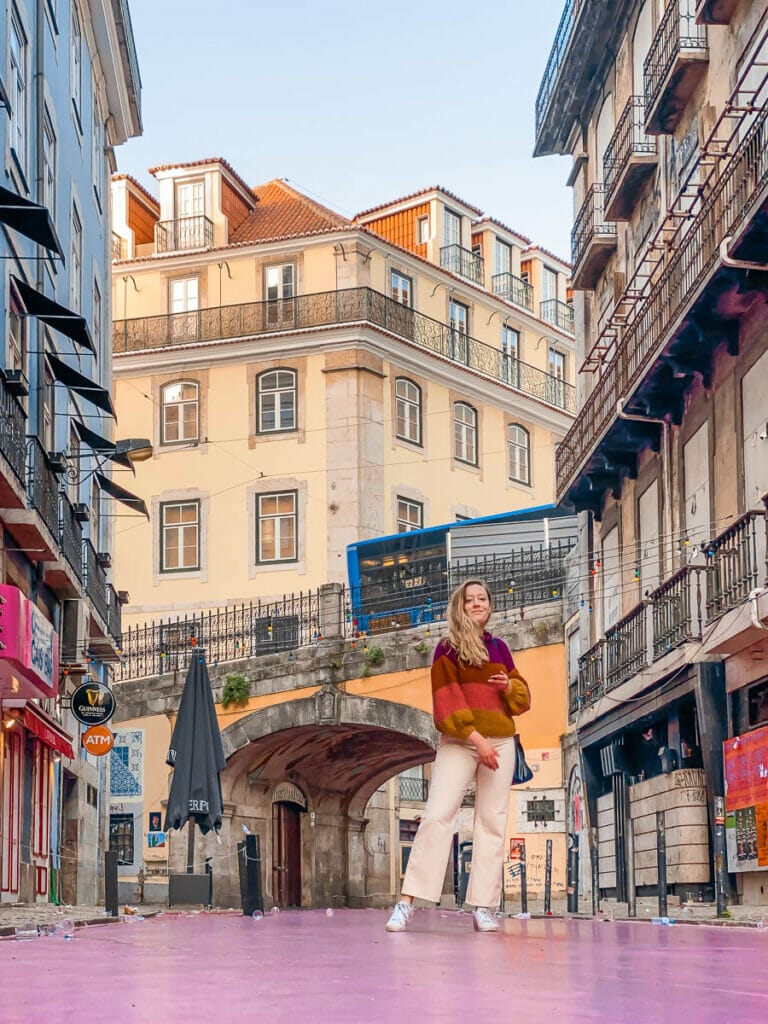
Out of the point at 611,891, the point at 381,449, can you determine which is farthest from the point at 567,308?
the point at 611,891

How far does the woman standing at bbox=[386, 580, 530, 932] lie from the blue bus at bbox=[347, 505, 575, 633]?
25184mm

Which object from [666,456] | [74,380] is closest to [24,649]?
[74,380]

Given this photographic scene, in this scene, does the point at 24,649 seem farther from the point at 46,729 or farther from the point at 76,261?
the point at 76,261

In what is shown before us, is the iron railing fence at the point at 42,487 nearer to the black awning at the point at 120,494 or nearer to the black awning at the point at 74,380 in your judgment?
the black awning at the point at 74,380

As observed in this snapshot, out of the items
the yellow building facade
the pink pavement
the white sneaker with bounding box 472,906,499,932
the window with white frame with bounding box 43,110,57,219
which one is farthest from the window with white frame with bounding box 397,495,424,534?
the pink pavement

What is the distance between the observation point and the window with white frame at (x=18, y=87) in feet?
70.1

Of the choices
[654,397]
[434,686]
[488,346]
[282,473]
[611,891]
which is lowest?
[611,891]

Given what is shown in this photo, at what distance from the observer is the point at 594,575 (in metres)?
28.6

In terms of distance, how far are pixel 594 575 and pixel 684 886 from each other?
27.8 feet

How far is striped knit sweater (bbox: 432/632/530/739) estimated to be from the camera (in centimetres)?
881

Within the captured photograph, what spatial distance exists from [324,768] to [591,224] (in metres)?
16.7

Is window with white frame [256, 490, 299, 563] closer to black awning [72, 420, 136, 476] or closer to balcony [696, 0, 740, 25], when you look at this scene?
black awning [72, 420, 136, 476]

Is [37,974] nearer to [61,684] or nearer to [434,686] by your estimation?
[434,686]

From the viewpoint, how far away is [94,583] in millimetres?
28047
